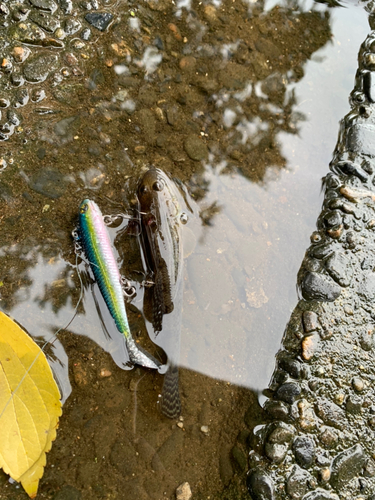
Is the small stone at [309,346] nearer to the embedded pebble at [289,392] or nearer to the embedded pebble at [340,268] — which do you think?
the embedded pebble at [289,392]

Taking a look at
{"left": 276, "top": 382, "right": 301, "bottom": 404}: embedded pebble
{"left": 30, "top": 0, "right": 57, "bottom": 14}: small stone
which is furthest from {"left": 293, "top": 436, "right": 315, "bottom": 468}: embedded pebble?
{"left": 30, "top": 0, "right": 57, "bottom": 14}: small stone

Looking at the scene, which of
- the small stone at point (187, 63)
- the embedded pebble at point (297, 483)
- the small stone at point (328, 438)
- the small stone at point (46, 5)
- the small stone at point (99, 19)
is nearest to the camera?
the embedded pebble at point (297, 483)

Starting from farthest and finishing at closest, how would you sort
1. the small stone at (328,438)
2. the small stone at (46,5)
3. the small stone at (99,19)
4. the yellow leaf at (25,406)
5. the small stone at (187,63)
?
the small stone at (187,63)
the small stone at (99,19)
the small stone at (46,5)
the small stone at (328,438)
the yellow leaf at (25,406)

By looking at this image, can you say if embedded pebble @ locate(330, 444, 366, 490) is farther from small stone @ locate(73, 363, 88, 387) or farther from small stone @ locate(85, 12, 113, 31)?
small stone @ locate(85, 12, 113, 31)

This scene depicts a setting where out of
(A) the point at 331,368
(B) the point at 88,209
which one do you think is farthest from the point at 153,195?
(A) the point at 331,368

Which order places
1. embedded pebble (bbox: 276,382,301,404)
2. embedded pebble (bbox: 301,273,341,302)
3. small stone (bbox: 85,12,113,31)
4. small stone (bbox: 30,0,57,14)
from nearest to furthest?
embedded pebble (bbox: 276,382,301,404)
embedded pebble (bbox: 301,273,341,302)
small stone (bbox: 30,0,57,14)
small stone (bbox: 85,12,113,31)

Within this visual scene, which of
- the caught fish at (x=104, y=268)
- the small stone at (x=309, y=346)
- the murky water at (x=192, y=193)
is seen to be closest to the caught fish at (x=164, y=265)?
the murky water at (x=192, y=193)

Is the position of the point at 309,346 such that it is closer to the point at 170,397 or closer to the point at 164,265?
the point at 170,397
